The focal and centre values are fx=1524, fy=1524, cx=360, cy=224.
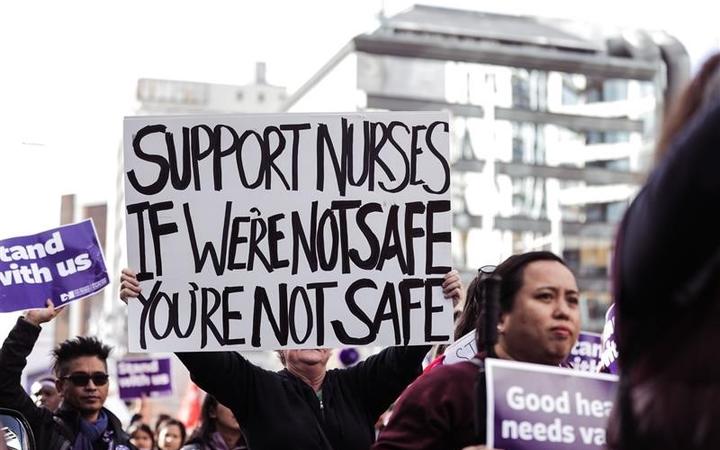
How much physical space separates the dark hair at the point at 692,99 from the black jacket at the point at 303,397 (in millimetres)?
2974

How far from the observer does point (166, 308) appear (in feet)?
17.6

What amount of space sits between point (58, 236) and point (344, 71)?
84.5 meters

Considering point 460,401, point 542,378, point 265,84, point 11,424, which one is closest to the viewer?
point 542,378

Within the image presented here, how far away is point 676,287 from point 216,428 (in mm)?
5743

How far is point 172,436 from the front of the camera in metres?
11.0

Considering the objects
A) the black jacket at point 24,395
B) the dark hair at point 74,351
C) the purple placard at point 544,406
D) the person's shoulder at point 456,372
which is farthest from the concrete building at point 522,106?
the purple placard at point 544,406

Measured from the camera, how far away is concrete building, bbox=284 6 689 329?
86875 mm

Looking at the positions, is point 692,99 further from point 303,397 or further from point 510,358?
point 303,397

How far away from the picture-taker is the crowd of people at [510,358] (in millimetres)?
2217

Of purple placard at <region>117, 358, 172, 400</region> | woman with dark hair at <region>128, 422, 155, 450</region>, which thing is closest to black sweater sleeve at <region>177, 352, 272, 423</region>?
woman with dark hair at <region>128, 422, 155, 450</region>

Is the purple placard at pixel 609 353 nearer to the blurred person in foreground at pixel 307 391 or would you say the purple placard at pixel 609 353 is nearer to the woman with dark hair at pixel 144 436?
the blurred person in foreground at pixel 307 391

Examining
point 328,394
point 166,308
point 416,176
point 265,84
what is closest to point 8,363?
point 166,308

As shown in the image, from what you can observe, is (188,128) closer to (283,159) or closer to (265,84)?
(283,159)

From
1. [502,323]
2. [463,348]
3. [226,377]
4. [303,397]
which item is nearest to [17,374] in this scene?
[226,377]
